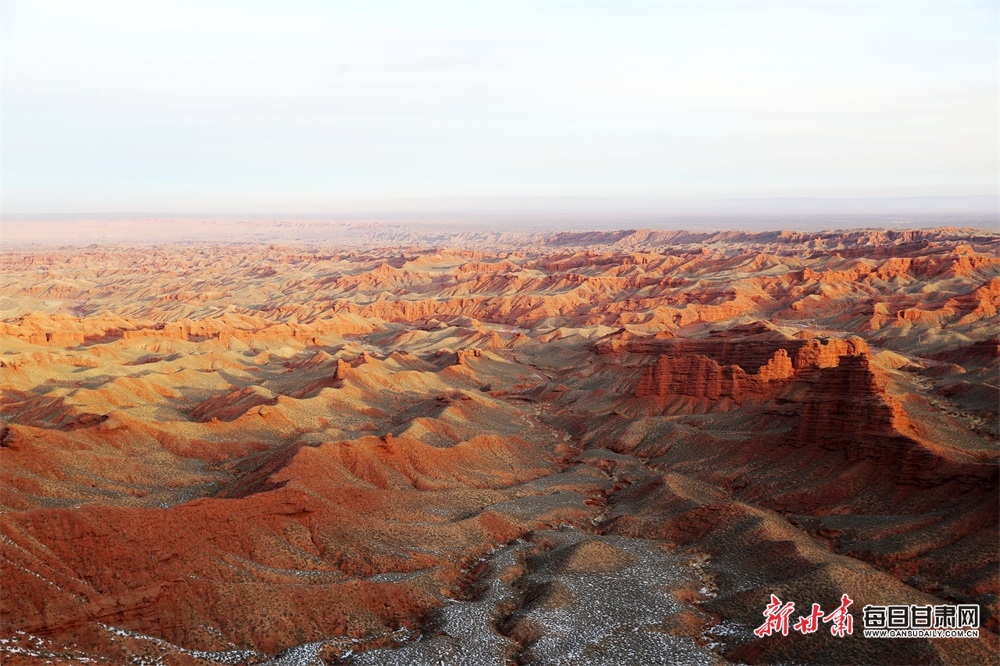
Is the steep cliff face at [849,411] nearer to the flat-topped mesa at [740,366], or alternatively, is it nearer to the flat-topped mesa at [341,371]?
the flat-topped mesa at [740,366]

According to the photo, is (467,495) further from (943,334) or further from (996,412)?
(943,334)

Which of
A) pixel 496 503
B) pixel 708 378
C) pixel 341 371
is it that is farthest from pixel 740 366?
pixel 341 371

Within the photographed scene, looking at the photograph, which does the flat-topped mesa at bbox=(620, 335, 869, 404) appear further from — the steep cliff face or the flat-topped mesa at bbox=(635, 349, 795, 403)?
the steep cliff face

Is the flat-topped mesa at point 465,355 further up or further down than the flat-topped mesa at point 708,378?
further down

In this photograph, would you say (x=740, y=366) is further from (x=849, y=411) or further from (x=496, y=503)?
(x=496, y=503)

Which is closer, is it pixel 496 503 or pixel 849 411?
pixel 496 503

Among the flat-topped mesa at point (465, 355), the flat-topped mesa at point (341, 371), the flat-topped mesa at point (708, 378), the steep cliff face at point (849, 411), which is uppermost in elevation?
the steep cliff face at point (849, 411)

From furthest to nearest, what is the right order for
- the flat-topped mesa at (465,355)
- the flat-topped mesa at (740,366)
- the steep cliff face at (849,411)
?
the flat-topped mesa at (465,355), the flat-topped mesa at (740,366), the steep cliff face at (849,411)

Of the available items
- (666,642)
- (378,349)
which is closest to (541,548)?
(666,642)

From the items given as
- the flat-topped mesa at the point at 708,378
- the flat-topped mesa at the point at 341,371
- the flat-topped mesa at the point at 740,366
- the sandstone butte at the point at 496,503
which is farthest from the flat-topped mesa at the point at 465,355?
the flat-topped mesa at the point at 708,378
